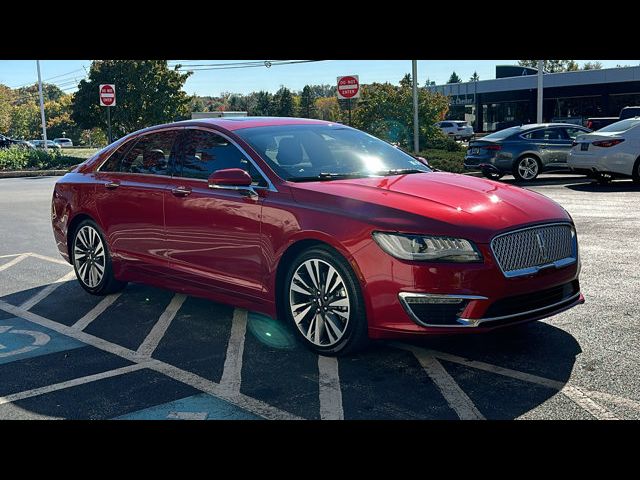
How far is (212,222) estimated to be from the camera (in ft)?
19.3

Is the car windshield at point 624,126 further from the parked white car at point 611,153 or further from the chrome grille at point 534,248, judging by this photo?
the chrome grille at point 534,248

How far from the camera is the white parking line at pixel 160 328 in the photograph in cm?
552

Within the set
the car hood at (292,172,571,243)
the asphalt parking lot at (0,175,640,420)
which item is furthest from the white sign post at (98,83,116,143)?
the car hood at (292,172,571,243)

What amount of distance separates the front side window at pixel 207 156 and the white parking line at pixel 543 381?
1.97m

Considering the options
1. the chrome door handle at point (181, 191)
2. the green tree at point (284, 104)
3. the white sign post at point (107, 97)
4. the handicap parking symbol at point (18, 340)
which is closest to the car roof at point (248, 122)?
the chrome door handle at point (181, 191)

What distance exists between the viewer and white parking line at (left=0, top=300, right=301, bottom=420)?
421 cm

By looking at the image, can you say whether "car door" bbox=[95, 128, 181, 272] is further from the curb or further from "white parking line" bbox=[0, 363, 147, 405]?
the curb

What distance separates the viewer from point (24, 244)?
35.1 feet

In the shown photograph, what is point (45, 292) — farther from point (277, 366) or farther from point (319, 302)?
point (319, 302)
